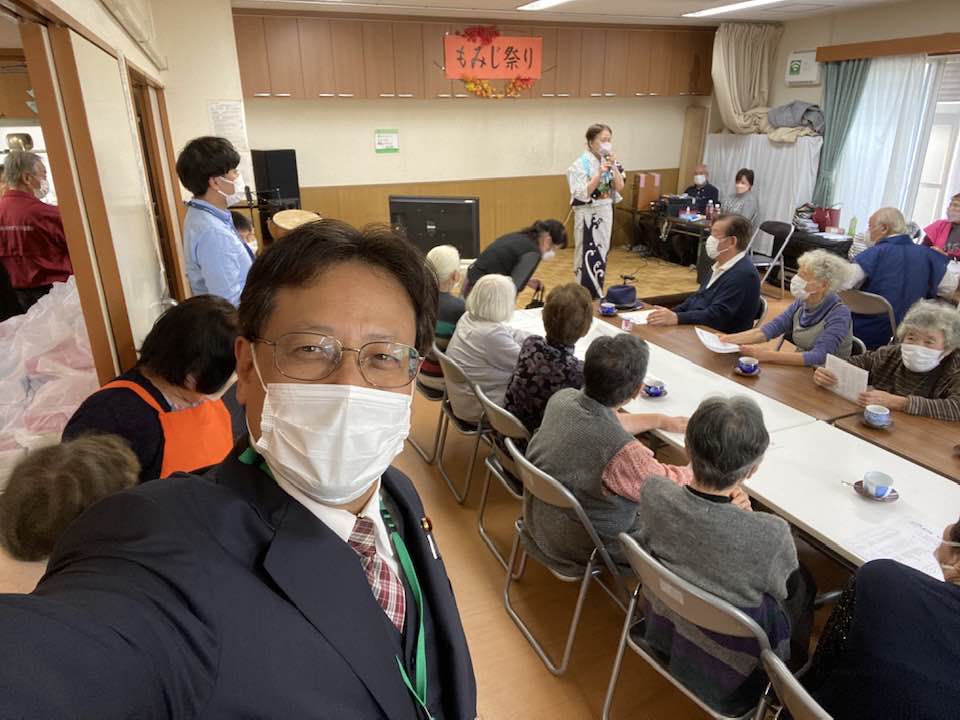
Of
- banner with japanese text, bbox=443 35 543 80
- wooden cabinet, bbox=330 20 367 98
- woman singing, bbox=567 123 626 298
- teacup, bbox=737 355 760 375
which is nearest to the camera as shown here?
teacup, bbox=737 355 760 375

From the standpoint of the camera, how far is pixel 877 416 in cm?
216

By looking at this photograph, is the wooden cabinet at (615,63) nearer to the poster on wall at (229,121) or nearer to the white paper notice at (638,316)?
the poster on wall at (229,121)

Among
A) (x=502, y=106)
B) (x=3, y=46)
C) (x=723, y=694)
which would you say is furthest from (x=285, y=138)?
(x=723, y=694)

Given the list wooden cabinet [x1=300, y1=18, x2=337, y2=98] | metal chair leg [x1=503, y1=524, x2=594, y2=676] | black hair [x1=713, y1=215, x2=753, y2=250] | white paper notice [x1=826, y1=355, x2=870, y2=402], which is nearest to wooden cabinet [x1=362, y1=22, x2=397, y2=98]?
wooden cabinet [x1=300, y1=18, x2=337, y2=98]

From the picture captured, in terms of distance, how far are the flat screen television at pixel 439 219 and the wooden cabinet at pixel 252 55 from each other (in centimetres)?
306

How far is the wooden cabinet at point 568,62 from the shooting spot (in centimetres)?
731

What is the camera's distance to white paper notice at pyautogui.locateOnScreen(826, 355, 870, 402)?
7.72ft

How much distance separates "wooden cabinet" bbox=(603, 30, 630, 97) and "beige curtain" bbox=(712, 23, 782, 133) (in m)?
1.21

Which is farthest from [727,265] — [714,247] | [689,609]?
[689,609]

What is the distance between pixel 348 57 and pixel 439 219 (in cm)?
342

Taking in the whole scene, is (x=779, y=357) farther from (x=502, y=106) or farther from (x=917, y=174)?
(x=502, y=106)

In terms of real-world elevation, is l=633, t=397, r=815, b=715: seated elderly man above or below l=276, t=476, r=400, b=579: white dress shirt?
below

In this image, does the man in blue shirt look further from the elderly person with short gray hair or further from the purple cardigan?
the purple cardigan

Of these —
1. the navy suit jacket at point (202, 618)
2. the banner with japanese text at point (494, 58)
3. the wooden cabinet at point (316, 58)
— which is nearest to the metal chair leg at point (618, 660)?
the navy suit jacket at point (202, 618)
